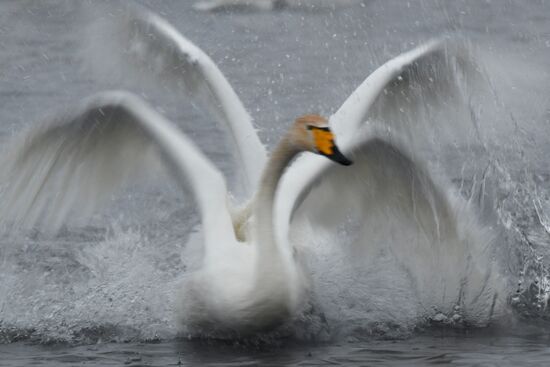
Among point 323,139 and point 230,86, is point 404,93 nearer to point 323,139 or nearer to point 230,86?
point 230,86

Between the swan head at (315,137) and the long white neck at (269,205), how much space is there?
0.26 ft

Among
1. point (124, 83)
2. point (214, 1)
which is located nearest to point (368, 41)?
point (214, 1)

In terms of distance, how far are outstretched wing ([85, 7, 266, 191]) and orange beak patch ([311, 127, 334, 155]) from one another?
184 centimetres

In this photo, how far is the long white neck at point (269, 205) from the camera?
7113 mm

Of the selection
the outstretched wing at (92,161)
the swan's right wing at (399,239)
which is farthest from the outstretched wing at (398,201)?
the outstretched wing at (92,161)

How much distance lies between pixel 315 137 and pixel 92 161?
194 cm

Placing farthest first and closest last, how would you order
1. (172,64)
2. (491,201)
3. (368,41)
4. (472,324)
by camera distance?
(368,41) < (172,64) < (491,201) < (472,324)

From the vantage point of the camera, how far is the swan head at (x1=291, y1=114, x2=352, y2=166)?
6.94 m

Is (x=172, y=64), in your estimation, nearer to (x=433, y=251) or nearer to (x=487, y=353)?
(x=433, y=251)

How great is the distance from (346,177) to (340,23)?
32.6 feet

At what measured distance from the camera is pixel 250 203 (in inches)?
325

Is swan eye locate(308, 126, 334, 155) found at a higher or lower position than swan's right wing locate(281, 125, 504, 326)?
higher

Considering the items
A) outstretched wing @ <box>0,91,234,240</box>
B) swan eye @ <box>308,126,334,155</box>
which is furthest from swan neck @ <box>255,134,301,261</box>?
outstretched wing @ <box>0,91,234,240</box>

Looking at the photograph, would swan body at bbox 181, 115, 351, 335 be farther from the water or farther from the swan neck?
the water
